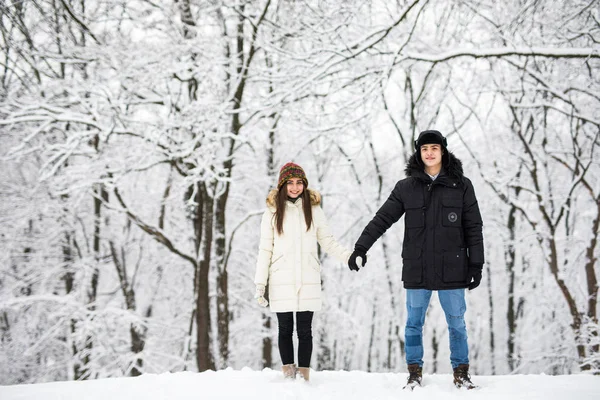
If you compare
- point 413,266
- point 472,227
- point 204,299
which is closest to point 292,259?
point 413,266

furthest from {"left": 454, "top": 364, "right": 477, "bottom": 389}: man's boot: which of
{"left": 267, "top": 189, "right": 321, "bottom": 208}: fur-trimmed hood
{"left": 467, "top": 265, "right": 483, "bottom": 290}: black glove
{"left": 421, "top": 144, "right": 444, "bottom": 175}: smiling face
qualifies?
{"left": 267, "top": 189, "right": 321, "bottom": 208}: fur-trimmed hood

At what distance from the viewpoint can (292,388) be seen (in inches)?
111

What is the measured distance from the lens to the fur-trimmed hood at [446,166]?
9.77 feet

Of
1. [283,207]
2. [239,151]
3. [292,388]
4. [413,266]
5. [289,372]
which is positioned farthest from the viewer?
[239,151]

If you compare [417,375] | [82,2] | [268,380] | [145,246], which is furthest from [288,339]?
[145,246]

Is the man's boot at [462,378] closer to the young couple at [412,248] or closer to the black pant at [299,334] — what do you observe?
the young couple at [412,248]

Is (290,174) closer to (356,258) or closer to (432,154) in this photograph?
(356,258)

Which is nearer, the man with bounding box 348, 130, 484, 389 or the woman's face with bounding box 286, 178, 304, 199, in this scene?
the man with bounding box 348, 130, 484, 389

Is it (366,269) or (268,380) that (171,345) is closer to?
(366,269)

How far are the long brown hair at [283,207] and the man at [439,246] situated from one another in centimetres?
47

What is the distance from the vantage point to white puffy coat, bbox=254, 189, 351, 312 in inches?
121

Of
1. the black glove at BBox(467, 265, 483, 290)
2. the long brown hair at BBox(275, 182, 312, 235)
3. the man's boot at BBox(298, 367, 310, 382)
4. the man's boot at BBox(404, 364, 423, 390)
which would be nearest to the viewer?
the black glove at BBox(467, 265, 483, 290)

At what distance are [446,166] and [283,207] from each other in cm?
125

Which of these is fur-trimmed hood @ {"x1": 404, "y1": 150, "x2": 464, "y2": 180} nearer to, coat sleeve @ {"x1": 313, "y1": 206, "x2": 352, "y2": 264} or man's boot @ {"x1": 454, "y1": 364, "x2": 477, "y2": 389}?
coat sleeve @ {"x1": 313, "y1": 206, "x2": 352, "y2": 264}
